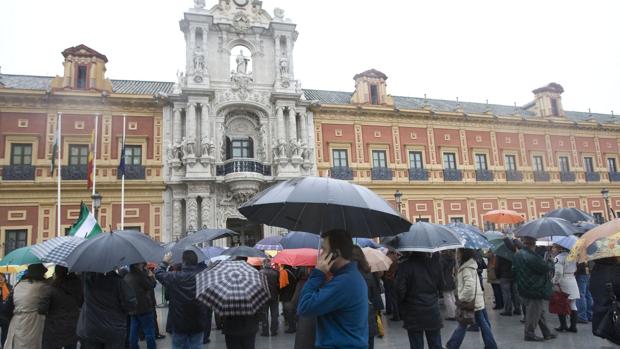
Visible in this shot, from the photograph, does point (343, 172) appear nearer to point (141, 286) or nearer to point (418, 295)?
point (141, 286)

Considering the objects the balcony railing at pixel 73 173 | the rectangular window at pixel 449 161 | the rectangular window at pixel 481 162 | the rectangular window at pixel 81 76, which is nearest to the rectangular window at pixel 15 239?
the balcony railing at pixel 73 173

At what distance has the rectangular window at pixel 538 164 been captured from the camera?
26578 mm

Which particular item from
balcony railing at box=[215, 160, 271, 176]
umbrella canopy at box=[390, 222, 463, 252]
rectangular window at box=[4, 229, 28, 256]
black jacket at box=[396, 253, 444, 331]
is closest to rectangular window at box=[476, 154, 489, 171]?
balcony railing at box=[215, 160, 271, 176]

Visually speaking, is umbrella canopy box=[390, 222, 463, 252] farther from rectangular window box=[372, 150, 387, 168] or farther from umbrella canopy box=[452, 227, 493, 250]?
rectangular window box=[372, 150, 387, 168]

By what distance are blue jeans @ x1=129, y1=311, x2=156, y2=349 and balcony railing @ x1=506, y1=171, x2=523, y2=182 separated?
2389cm

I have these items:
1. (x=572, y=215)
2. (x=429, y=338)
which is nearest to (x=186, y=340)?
(x=429, y=338)

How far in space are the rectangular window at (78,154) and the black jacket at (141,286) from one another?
14.8 meters

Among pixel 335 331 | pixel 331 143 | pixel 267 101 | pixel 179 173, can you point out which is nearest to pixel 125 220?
pixel 179 173

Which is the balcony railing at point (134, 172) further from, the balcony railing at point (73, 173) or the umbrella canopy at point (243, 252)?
the umbrella canopy at point (243, 252)

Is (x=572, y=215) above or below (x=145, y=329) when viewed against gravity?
above

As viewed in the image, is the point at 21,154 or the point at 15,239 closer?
the point at 15,239

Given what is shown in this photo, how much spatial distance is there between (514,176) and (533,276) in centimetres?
2114

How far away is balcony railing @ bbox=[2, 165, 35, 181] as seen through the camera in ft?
59.3

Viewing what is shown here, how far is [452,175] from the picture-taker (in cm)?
2438
